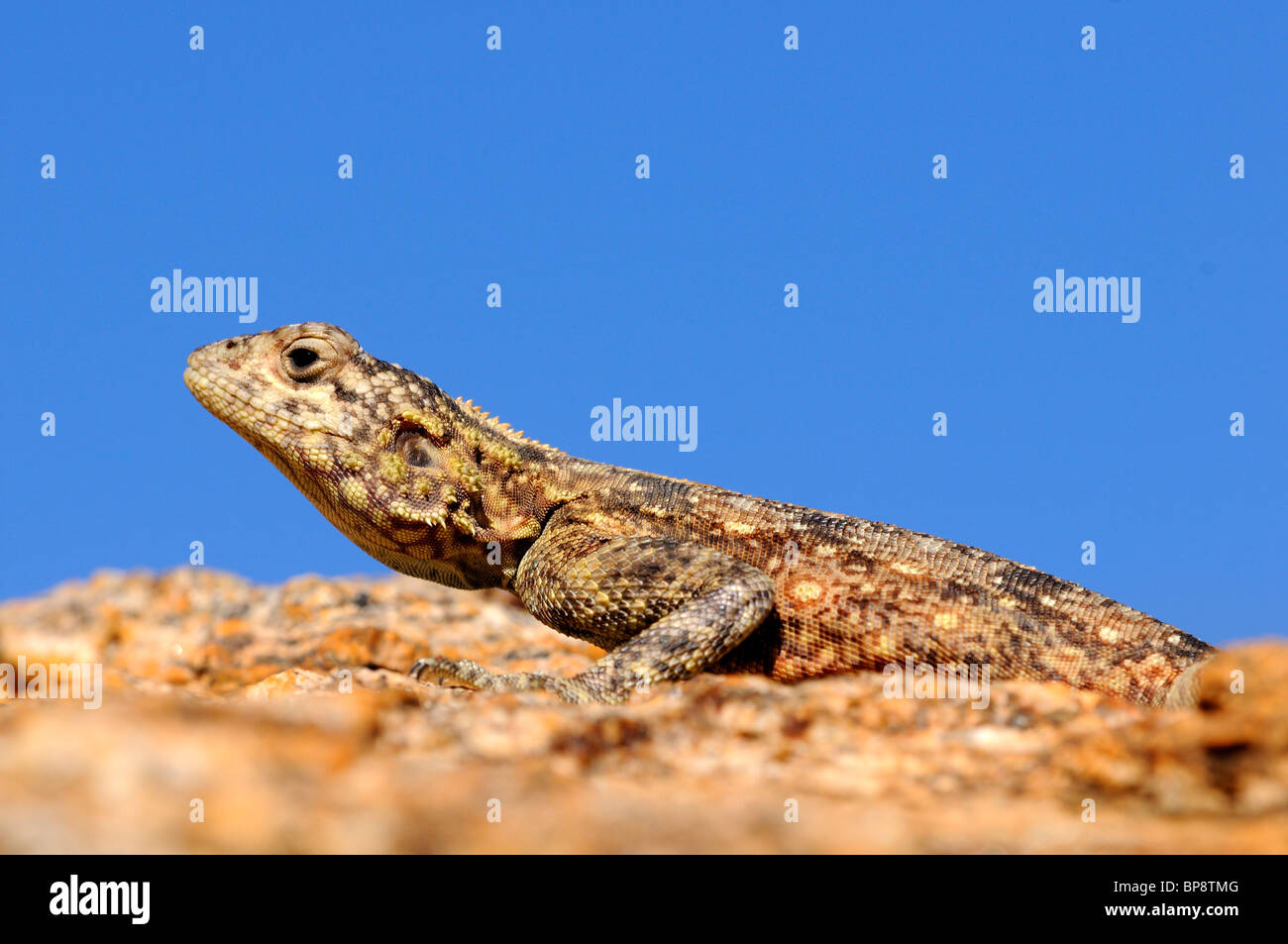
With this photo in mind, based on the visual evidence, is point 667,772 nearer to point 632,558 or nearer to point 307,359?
point 632,558

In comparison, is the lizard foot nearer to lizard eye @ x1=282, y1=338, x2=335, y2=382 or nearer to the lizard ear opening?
the lizard ear opening

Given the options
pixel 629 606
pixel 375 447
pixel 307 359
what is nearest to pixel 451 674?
pixel 629 606

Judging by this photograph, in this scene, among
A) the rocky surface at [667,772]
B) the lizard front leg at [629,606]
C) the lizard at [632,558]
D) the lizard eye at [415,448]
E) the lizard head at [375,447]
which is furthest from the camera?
the lizard eye at [415,448]

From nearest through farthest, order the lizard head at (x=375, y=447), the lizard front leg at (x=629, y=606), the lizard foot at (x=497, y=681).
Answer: the lizard foot at (x=497, y=681) → the lizard front leg at (x=629, y=606) → the lizard head at (x=375, y=447)

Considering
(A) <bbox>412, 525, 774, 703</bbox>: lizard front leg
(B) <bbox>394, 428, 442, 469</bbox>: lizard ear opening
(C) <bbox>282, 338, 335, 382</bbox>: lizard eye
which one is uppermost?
(C) <bbox>282, 338, 335, 382</bbox>: lizard eye

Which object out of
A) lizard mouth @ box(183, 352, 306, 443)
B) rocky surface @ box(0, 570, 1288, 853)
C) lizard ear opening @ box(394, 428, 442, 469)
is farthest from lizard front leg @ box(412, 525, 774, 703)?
lizard mouth @ box(183, 352, 306, 443)

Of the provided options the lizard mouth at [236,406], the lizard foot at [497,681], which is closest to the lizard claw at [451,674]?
the lizard foot at [497,681]

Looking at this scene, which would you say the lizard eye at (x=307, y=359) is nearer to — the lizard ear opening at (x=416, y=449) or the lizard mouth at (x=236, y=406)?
the lizard mouth at (x=236, y=406)

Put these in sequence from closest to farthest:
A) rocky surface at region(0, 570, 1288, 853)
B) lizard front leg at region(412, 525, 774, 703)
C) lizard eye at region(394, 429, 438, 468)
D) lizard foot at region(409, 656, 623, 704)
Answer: rocky surface at region(0, 570, 1288, 853), lizard foot at region(409, 656, 623, 704), lizard front leg at region(412, 525, 774, 703), lizard eye at region(394, 429, 438, 468)
